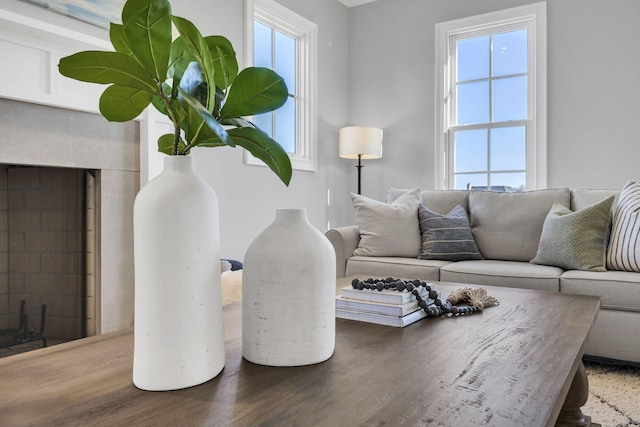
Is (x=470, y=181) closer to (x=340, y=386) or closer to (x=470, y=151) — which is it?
(x=470, y=151)

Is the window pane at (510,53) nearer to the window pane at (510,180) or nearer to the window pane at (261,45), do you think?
the window pane at (510,180)

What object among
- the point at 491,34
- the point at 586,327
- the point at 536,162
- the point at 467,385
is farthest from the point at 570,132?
the point at 467,385

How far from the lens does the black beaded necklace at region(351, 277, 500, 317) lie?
4.56ft

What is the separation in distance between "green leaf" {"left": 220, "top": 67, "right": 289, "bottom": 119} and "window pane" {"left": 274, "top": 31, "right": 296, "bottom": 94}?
3.43 meters

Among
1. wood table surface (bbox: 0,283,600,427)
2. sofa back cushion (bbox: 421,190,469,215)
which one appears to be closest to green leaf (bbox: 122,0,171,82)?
wood table surface (bbox: 0,283,600,427)

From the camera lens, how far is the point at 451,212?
11.2 ft

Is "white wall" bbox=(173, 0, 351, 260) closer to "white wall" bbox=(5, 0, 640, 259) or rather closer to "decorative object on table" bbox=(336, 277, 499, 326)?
"white wall" bbox=(5, 0, 640, 259)

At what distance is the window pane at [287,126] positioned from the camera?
4227 millimetres

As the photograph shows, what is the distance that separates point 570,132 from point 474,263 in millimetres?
1701

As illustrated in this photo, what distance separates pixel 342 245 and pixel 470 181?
1724mm

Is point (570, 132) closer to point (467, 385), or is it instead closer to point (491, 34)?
point (491, 34)

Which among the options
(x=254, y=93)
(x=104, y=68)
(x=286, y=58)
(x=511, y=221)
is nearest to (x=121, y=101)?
(x=104, y=68)

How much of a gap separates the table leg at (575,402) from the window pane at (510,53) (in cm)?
331

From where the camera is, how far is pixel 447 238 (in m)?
3.20
